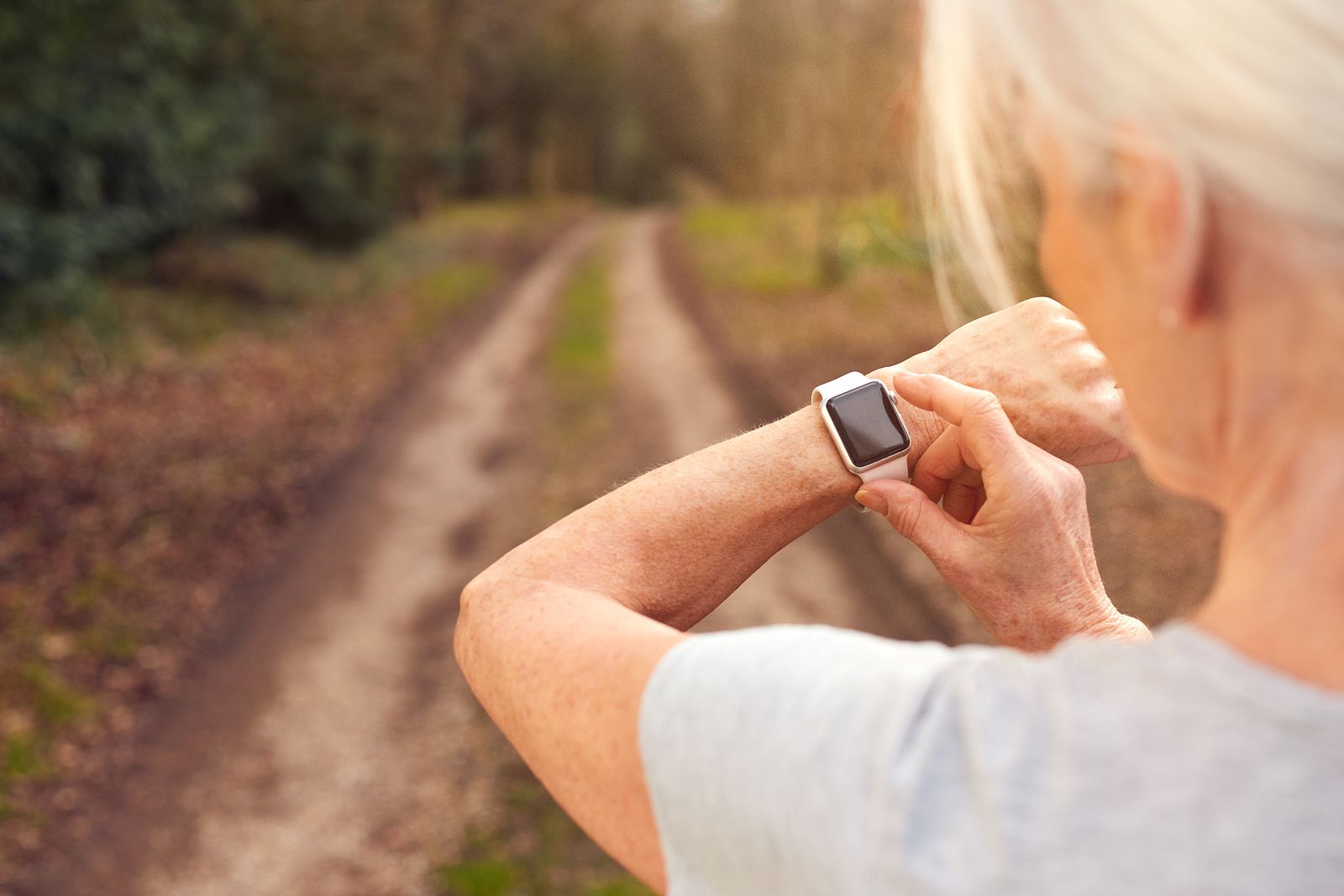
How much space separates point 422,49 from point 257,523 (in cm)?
1724

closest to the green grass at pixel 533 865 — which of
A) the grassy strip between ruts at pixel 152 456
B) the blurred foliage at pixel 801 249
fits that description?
the grassy strip between ruts at pixel 152 456

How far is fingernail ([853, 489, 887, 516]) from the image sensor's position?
1500mm

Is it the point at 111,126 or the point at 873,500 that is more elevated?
the point at 873,500

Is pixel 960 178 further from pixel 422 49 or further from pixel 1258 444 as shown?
pixel 422 49

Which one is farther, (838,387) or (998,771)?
(838,387)

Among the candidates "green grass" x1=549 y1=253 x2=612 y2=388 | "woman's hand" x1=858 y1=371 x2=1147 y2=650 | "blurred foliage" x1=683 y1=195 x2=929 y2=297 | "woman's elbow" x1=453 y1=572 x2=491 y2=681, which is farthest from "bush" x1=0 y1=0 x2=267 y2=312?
"woman's hand" x1=858 y1=371 x2=1147 y2=650

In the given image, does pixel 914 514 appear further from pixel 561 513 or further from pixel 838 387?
pixel 561 513

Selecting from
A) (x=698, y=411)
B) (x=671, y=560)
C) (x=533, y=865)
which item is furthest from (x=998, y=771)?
(x=698, y=411)

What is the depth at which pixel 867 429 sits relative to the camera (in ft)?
5.06

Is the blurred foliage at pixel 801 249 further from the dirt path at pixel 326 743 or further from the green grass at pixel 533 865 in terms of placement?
the green grass at pixel 533 865

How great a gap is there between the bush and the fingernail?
448 inches

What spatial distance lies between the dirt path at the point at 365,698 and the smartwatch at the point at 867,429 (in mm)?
3959

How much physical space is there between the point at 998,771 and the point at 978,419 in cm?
72

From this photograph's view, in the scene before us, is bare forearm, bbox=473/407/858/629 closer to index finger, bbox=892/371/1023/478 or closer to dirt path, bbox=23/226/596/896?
index finger, bbox=892/371/1023/478
